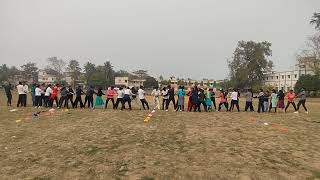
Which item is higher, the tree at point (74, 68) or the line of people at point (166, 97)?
the tree at point (74, 68)

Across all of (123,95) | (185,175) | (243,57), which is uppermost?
(243,57)

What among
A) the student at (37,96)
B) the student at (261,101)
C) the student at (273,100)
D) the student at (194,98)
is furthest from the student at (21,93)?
the student at (273,100)

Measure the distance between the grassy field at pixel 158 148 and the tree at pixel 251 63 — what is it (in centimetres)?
8566

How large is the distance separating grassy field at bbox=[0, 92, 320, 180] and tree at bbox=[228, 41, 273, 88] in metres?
85.7

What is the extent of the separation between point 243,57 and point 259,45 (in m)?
5.38

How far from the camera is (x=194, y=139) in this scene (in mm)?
14797

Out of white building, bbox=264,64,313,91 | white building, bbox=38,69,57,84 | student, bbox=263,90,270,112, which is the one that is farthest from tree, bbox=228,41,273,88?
white building, bbox=38,69,57,84

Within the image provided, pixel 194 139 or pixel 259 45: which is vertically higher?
pixel 259 45

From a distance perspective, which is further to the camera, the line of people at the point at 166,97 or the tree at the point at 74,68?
the tree at the point at 74,68

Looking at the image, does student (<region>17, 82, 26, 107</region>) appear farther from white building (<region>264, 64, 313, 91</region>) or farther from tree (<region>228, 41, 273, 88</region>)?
white building (<region>264, 64, 313, 91</region>)

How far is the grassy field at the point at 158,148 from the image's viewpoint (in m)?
10.8


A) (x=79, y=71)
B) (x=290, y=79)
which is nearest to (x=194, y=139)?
(x=290, y=79)

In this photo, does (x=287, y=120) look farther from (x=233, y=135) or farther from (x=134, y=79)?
(x=134, y=79)

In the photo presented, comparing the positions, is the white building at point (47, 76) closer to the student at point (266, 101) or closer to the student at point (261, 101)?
the student at point (266, 101)
